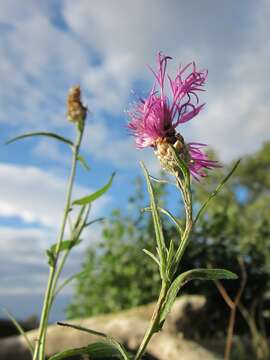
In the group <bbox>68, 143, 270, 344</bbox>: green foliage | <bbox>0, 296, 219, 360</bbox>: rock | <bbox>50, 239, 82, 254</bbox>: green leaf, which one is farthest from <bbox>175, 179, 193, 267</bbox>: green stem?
<bbox>68, 143, 270, 344</bbox>: green foliage

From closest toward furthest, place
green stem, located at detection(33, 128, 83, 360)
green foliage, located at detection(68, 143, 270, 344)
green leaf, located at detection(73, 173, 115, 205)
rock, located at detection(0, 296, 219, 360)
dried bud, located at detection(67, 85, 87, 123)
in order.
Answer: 1. green stem, located at detection(33, 128, 83, 360)
2. green leaf, located at detection(73, 173, 115, 205)
3. dried bud, located at detection(67, 85, 87, 123)
4. rock, located at detection(0, 296, 219, 360)
5. green foliage, located at detection(68, 143, 270, 344)

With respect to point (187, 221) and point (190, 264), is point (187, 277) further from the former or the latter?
point (190, 264)

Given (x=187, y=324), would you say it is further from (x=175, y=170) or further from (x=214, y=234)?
(x=175, y=170)

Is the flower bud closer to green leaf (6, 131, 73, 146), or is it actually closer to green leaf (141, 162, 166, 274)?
green leaf (141, 162, 166, 274)

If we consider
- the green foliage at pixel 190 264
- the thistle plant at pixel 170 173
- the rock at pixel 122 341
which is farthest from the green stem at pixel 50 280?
the green foliage at pixel 190 264

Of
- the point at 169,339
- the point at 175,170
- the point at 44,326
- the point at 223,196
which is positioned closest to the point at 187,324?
the point at 169,339
